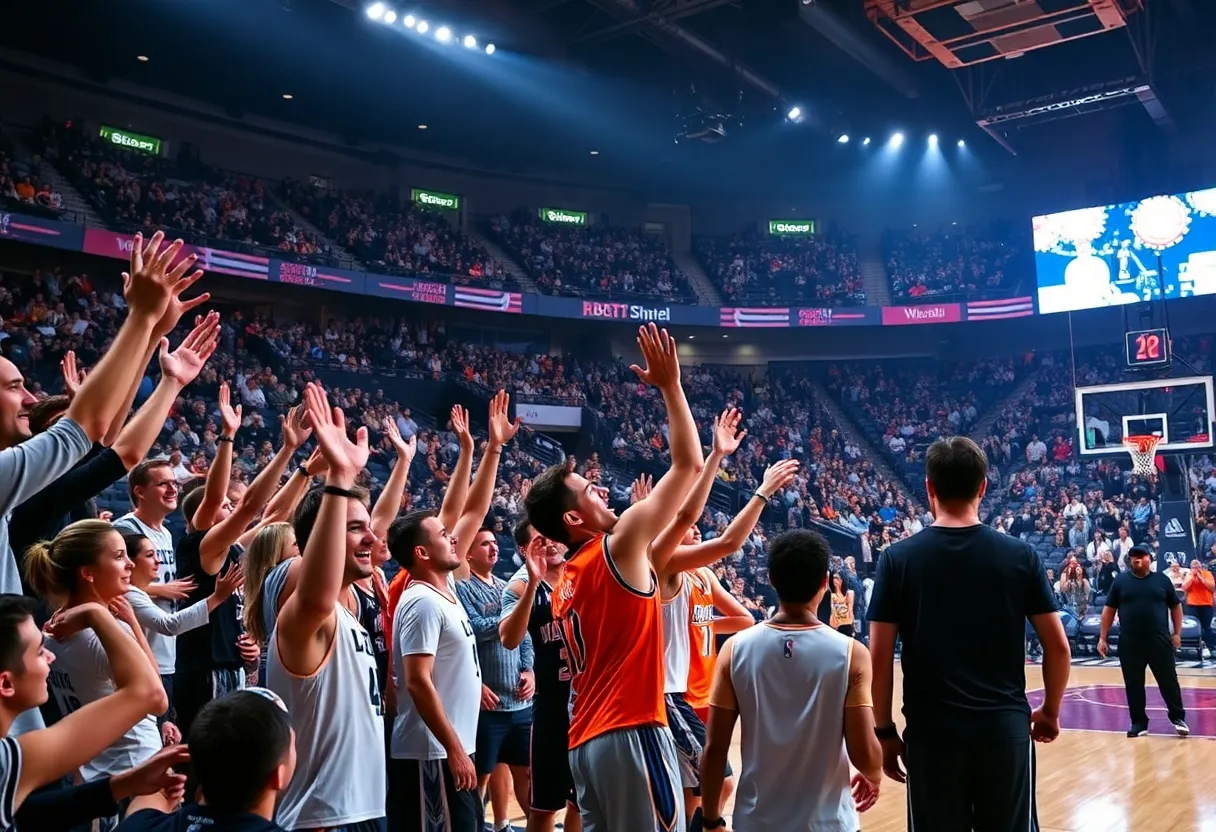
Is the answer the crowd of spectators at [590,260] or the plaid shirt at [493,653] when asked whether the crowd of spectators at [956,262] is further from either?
the plaid shirt at [493,653]

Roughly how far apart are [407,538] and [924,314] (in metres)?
27.6

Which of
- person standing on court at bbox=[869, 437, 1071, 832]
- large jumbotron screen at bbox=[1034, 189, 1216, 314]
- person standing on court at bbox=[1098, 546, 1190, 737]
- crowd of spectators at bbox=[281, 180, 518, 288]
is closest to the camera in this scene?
person standing on court at bbox=[869, 437, 1071, 832]

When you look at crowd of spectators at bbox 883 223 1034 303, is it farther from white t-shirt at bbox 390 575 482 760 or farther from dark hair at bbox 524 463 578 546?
dark hair at bbox 524 463 578 546

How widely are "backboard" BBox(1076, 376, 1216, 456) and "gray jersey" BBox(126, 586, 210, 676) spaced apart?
17256 millimetres

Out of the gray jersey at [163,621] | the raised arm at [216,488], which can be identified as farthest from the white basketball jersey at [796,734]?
the raised arm at [216,488]

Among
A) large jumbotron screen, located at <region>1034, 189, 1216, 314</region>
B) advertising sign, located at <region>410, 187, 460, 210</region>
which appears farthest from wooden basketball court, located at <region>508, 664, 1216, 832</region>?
advertising sign, located at <region>410, 187, 460, 210</region>

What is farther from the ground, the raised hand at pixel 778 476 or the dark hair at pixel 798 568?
the raised hand at pixel 778 476

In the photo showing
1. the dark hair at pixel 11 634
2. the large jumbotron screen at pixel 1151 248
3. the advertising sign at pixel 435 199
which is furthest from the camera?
the advertising sign at pixel 435 199

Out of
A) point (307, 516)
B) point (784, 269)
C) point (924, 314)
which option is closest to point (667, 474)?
point (307, 516)

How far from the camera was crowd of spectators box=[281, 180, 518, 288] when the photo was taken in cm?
2581

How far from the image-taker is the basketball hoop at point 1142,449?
17.5m

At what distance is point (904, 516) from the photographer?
24.7m

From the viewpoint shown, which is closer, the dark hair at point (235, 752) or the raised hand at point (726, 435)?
the dark hair at point (235, 752)

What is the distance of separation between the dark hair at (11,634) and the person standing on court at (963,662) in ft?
8.57
